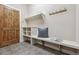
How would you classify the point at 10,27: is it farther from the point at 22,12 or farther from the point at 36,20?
the point at 36,20

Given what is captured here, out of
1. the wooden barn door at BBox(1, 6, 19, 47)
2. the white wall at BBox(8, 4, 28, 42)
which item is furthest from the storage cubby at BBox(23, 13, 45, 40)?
the wooden barn door at BBox(1, 6, 19, 47)

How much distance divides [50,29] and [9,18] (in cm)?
171

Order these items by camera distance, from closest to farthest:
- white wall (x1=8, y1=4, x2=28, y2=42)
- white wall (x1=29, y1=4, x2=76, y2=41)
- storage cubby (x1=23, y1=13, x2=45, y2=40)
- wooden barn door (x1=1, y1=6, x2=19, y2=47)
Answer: white wall (x1=29, y1=4, x2=76, y2=41) → wooden barn door (x1=1, y1=6, x2=19, y2=47) → storage cubby (x1=23, y1=13, x2=45, y2=40) → white wall (x1=8, y1=4, x2=28, y2=42)

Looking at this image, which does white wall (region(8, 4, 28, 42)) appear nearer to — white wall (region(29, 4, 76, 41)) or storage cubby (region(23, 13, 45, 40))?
storage cubby (region(23, 13, 45, 40))

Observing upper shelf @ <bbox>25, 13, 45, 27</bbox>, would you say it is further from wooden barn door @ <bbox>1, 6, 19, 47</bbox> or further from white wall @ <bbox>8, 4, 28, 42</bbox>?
wooden barn door @ <bbox>1, 6, 19, 47</bbox>

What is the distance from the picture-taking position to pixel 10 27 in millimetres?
3396

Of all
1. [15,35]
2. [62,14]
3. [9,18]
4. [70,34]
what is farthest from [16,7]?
[70,34]

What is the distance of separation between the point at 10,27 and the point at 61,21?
2.05 metres

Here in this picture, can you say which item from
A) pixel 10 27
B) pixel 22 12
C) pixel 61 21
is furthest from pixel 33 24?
pixel 61 21

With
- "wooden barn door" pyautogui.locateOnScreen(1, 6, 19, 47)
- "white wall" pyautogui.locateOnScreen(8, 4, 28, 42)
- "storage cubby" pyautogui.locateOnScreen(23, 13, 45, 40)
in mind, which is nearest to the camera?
"wooden barn door" pyautogui.locateOnScreen(1, 6, 19, 47)

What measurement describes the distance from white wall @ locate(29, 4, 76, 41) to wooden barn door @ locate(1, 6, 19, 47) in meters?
1.07

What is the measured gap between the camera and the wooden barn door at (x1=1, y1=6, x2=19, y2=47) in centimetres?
316

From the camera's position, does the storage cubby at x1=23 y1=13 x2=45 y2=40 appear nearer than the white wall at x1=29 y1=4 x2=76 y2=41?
No

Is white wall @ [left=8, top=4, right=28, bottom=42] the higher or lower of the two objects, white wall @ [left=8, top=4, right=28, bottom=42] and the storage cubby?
the higher
